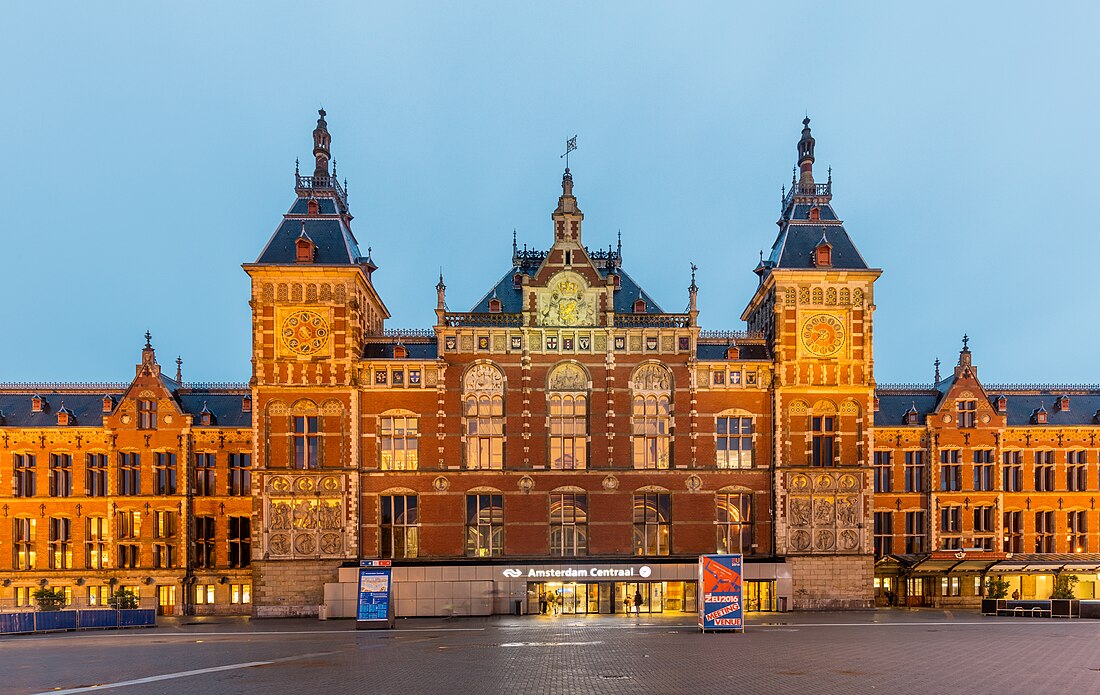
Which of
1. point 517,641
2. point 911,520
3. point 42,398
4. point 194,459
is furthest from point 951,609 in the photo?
point 42,398

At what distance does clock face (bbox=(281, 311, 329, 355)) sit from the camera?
160 feet

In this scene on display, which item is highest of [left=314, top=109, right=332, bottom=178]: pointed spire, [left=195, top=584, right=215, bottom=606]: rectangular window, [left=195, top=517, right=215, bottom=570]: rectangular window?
[left=314, top=109, right=332, bottom=178]: pointed spire

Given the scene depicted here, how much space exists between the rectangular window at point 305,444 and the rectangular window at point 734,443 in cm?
2437

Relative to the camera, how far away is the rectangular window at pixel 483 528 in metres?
48.7

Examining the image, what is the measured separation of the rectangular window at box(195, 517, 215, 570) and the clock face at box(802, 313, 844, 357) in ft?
134

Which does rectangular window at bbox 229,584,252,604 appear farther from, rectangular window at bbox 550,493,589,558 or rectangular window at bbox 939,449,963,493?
rectangular window at bbox 939,449,963,493

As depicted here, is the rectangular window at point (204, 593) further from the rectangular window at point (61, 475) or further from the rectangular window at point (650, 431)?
the rectangular window at point (650, 431)

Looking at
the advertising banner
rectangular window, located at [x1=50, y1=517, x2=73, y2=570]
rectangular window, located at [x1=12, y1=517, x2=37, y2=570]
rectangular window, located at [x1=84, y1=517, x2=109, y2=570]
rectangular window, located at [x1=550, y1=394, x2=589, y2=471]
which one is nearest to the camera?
the advertising banner

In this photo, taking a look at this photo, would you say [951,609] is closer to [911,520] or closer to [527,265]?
[911,520]

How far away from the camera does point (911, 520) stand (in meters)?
54.5

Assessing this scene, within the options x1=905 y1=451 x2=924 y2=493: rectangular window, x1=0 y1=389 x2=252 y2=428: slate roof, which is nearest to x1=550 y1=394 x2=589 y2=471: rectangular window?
x1=0 y1=389 x2=252 y2=428: slate roof

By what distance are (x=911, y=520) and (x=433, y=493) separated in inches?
1263

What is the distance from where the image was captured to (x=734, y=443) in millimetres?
49688

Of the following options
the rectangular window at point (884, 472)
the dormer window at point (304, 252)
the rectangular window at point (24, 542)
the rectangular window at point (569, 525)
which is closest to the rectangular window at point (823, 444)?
the rectangular window at point (884, 472)
